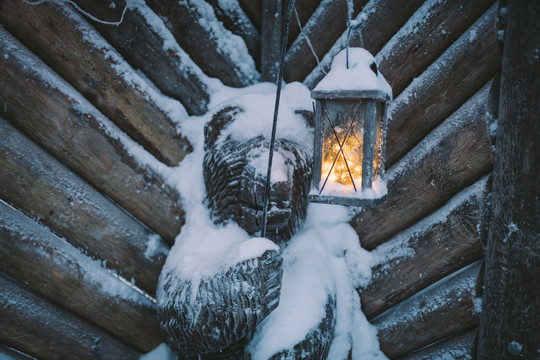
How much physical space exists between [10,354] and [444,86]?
2.08 m

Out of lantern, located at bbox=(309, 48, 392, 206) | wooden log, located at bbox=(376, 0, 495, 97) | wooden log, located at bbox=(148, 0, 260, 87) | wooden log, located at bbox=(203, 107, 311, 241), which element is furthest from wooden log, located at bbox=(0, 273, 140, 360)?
wooden log, located at bbox=(376, 0, 495, 97)

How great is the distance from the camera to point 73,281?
58.3 inches

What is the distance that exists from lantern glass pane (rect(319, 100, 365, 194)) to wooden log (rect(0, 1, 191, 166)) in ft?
2.76

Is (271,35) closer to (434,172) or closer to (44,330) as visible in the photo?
(434,172)

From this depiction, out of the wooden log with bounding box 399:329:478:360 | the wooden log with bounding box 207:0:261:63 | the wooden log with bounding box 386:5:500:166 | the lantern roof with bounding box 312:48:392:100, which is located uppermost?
the wooden log with bounding box 207:0:261:63

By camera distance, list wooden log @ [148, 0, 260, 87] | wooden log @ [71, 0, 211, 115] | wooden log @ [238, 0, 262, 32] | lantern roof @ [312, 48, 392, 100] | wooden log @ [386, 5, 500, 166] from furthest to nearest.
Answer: wooden log @ [238, 0, 262, 32] → wooden log @ [148, 0, 260, 87] → wooden log @ [71, 0, 211, 115] → wooden log @ [386, 5, 500, 166] → lantern roof @ [312, 48, 392, 100]

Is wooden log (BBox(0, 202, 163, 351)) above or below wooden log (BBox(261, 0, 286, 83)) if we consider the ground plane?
below

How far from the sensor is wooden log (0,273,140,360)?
4.50 ft

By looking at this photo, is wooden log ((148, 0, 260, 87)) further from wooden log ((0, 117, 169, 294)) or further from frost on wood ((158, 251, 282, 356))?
frost on wood ((158, 251, 282, 356))

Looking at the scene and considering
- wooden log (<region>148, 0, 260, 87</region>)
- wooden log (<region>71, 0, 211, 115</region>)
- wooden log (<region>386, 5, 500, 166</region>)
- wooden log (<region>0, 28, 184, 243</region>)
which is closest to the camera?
wooden log (<region>386, 5, 500, 166</region>)

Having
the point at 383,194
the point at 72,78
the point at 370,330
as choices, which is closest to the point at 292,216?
the point at 383,194

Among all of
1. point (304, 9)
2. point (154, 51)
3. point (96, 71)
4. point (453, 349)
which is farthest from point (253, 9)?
point (453, 349)

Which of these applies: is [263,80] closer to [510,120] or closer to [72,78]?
[72,78]

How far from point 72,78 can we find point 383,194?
1394 millimetres
